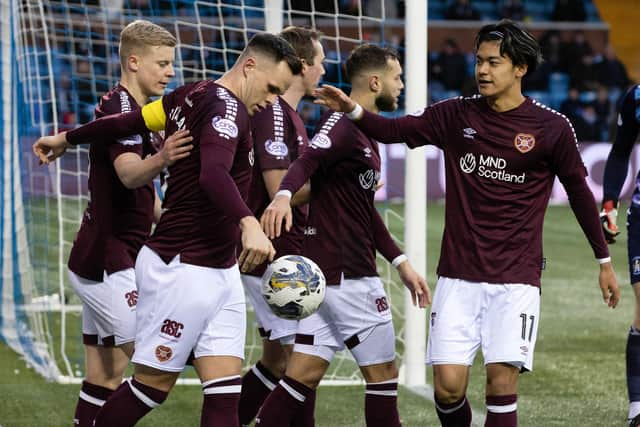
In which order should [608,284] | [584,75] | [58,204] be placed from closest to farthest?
[608,284], [58,204], [584,75]

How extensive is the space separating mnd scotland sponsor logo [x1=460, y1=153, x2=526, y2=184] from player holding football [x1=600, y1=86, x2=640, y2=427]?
1.07 m

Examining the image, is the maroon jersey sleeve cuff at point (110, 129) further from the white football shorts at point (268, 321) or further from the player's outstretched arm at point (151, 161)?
the white football shorts at point (268, 321)

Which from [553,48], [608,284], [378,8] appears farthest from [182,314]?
[553,48]

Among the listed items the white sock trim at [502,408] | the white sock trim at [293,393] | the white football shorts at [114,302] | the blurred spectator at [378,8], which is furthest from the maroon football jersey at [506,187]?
the blurred spectator at [378,8]

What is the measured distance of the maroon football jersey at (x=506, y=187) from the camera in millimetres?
4805

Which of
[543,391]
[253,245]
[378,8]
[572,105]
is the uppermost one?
[253,245]

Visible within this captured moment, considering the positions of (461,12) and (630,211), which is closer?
(630,211)

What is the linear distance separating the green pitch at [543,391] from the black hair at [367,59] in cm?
206

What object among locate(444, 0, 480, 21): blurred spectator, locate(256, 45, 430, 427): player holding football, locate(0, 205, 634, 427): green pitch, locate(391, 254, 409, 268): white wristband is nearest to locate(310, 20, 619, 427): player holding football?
locate(256, 45, 430, 427): player holding football

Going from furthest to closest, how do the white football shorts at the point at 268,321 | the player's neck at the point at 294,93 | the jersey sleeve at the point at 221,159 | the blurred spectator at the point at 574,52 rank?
the blurred spectator at the point at 574,52 → the player's neck at the point at 294,93 → the white football shorts at the point at 268,321 → the jersey sleeve at the point at 221,159

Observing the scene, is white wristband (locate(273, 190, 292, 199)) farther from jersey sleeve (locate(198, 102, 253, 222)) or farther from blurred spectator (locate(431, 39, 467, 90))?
blurred spectator (locate(431, 39, 467, 90))

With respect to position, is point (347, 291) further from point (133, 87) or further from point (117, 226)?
point (133, 87)

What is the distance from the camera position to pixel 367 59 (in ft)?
17.3

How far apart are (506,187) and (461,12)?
63.9ft
